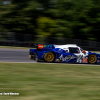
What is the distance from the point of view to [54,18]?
98.3ft

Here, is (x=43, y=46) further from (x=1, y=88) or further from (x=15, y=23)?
(x=15, y=23)

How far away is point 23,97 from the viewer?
592 centimetres

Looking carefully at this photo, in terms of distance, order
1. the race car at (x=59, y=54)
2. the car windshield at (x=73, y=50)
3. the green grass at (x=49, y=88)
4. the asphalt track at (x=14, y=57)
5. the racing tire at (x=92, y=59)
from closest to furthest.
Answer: the green grass at (x=49, y=88), the race car at (x=59, y=54), the car windshield at (x=73, y=50), the racing tire at (x=92, y=59), the asphalt track at (x=14, y=57)

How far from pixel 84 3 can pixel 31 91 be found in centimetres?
2306

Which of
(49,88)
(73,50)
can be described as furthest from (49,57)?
(49,88)

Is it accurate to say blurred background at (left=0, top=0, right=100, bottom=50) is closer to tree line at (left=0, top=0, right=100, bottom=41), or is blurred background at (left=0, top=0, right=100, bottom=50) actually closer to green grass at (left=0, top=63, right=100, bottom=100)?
tree line at (left=0, top=0, right=100, bottom=41)

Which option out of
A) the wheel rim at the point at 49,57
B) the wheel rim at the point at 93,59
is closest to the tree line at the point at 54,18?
the wheel rim at the point at 93,59

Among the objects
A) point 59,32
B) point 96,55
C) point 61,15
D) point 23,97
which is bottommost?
point 23,97

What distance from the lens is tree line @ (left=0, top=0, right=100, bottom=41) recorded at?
27.9 m

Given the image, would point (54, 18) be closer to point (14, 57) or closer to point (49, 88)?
point (14, 57)

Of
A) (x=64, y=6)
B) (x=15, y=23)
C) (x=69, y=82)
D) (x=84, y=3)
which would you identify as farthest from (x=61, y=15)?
(x=69, y=82)

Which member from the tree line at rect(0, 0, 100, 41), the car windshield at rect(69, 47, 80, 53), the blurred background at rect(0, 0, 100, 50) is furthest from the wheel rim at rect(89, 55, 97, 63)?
the tree line at rect(0, 0, 100, 41)

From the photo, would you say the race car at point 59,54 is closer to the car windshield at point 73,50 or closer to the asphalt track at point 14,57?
the car windshield at point 73,50

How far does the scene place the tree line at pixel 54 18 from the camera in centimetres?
2789
